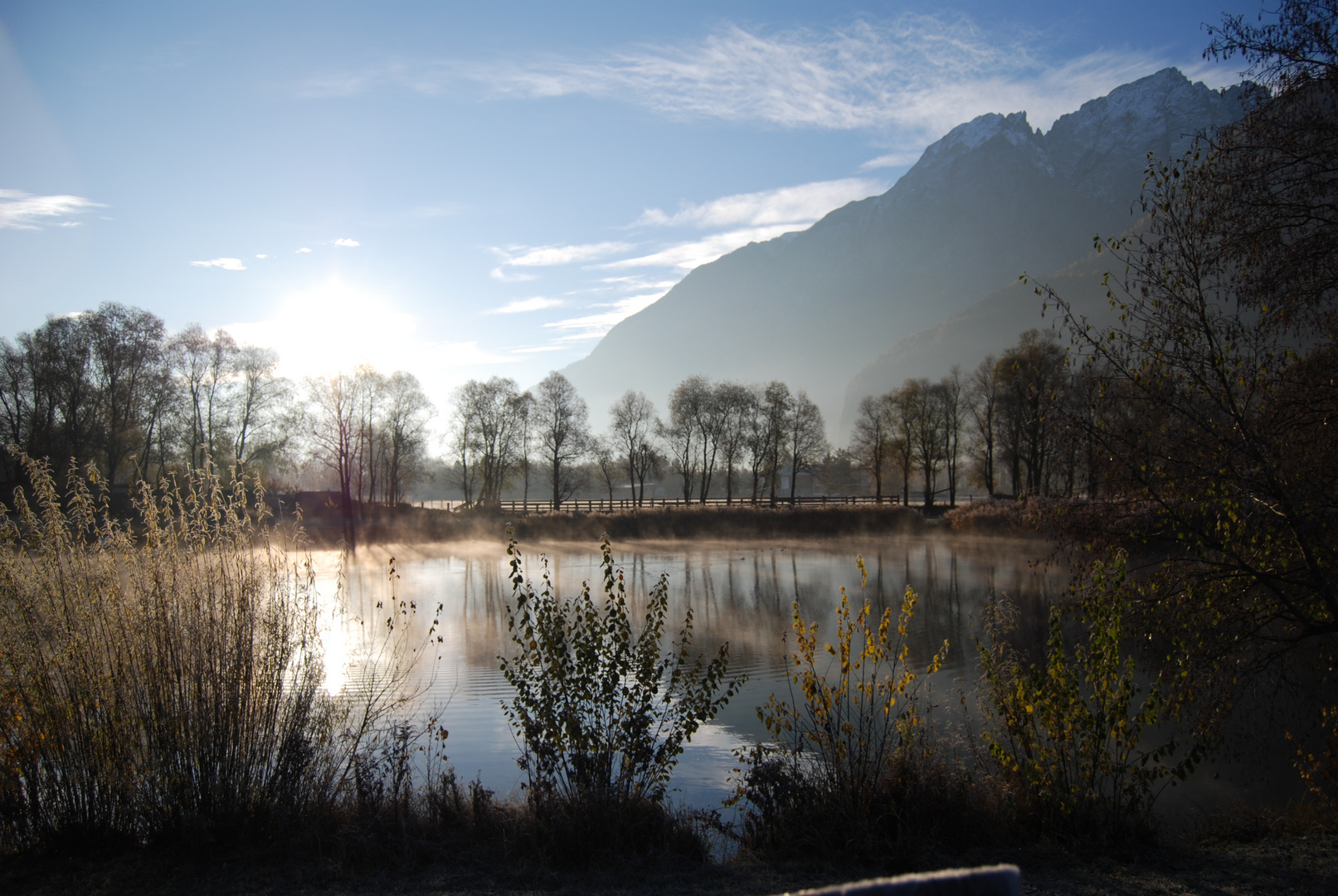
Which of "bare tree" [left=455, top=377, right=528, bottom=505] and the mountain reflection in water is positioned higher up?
"bare tree" [left=455, top=377, right=528, bottom=505]

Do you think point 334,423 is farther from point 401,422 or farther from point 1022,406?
point 1022,406

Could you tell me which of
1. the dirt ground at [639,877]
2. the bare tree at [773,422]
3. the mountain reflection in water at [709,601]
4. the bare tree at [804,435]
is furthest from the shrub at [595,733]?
the bare tree at [804,435]

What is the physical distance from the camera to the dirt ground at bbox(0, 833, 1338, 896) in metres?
5.15

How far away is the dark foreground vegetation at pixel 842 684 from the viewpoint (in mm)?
5832

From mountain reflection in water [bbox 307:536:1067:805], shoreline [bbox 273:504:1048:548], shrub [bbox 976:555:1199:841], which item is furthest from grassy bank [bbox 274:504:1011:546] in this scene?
shrub [bbox 976:555:1199:841]

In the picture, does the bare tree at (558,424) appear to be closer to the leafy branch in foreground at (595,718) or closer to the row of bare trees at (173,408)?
the row of bare trees at (173,408)

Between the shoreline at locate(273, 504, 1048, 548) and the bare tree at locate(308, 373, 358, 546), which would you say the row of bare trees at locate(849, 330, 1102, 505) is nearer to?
the shoreline at locate(273, 504, 1048, 548)

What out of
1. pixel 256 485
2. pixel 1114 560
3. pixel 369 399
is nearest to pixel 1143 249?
pixel 1114 560

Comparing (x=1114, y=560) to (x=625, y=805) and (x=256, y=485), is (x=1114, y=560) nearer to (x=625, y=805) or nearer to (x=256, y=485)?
(x=625, y=805)

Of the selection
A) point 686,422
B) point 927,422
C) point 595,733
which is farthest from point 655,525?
point 595,733

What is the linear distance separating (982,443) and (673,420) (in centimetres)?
2545

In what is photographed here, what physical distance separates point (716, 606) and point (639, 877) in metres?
17.7

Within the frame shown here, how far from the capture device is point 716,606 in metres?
23.0

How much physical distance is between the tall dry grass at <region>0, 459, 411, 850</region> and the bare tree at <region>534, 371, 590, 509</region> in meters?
57.4
